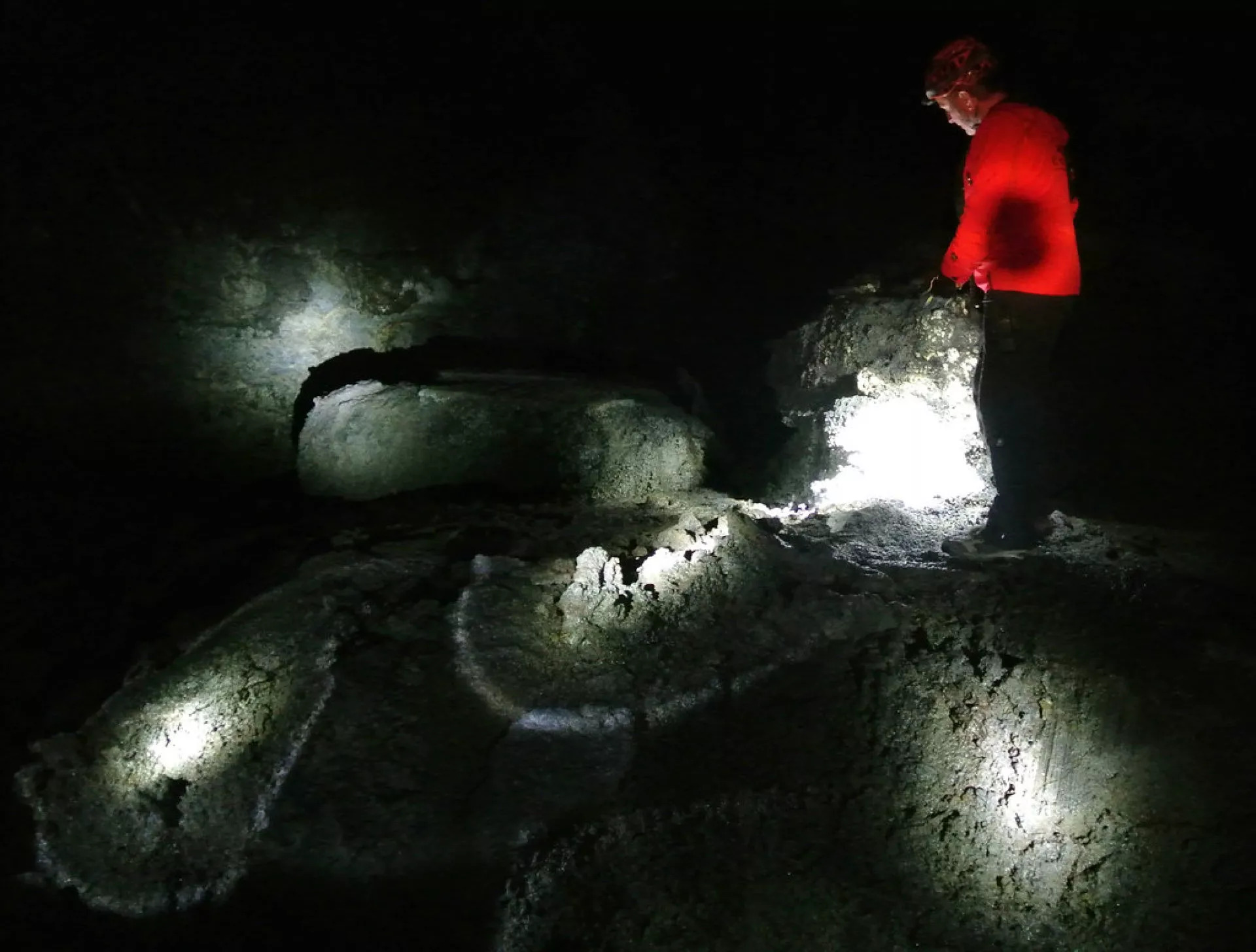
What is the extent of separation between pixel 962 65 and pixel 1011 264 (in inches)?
26.1

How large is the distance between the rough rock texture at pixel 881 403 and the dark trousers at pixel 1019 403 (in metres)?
0.52

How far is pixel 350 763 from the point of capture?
2.14 metres

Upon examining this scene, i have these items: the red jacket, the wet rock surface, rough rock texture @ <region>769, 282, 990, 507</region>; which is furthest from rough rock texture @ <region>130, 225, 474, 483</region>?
the red jacket

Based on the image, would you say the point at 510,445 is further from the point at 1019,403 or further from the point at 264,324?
the point at 264,324

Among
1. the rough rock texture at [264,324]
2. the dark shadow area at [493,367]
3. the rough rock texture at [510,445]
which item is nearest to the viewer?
the rough rock texture at [510,445]

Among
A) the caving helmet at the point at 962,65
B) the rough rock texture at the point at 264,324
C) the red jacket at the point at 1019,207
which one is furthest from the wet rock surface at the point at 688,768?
the rough rock texture at the point at 264,324

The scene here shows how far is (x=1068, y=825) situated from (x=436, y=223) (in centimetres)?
446

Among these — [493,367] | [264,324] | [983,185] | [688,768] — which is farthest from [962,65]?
[264,324]

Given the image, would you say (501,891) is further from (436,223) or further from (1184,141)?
(1184,141)

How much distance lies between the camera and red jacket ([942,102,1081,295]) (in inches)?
105

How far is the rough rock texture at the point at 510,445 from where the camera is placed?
12.1 feet

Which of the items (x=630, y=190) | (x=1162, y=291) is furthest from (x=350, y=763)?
(x=1162, y=291)

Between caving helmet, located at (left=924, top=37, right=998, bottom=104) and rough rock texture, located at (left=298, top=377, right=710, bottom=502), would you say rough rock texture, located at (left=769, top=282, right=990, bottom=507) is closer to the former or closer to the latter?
rough rock texture, located at (left=298, top=377, right=710, bottom=502)

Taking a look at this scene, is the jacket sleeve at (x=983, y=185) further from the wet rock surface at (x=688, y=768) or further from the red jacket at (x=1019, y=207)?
the wet rock surface at (x=688, y=768)
